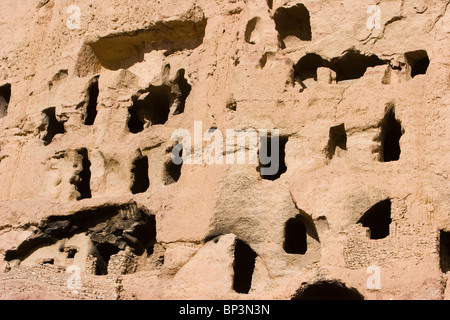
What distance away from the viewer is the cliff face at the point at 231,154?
45.2ft

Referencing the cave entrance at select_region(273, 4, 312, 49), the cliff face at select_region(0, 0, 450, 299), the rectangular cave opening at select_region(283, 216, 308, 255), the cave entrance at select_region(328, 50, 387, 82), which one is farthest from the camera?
the cave entrance at select_region(273, 4, 312, 49)

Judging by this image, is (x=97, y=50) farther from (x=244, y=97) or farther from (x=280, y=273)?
(x=280, y=273)

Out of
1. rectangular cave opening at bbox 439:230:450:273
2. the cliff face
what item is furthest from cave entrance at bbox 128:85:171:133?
rectangular cave opening at bbox 439:230:450:273

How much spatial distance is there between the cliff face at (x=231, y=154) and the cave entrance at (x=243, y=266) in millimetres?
34

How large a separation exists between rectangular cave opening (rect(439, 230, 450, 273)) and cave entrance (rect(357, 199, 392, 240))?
130 cm

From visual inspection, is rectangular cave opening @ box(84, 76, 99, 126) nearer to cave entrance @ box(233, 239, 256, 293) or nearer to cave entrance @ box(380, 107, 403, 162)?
cave entrance @ box(233, 239, 256, 293)

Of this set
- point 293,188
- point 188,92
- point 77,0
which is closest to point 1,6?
point 77,0

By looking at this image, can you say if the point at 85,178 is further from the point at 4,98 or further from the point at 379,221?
the point at 379,221

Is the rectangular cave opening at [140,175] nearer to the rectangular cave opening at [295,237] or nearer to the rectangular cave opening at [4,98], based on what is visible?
the rectangular cave opening at [295,237]

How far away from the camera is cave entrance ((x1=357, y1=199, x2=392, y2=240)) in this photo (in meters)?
14.6

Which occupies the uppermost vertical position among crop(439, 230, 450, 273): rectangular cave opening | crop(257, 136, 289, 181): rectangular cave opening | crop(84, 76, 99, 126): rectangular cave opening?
crop(84, 76, 99, 126): rectangular cave opening

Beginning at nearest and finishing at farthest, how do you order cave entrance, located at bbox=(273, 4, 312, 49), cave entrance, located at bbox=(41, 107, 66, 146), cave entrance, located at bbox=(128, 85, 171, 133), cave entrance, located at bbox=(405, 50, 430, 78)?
cave entrance, located at bbox=(405, 50, 430, 78) → cave entrance, located at bbox=(273, 4, 312, 49) → cave entrance, located at bbox=(128, 85, 171, 133) → cave entrance, located at bbox=(41, 107, 66, 146)

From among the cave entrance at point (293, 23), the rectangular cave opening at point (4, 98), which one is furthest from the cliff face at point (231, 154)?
the rectangular cave opening at point (4, 98)

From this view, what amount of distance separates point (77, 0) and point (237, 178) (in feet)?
20.8
